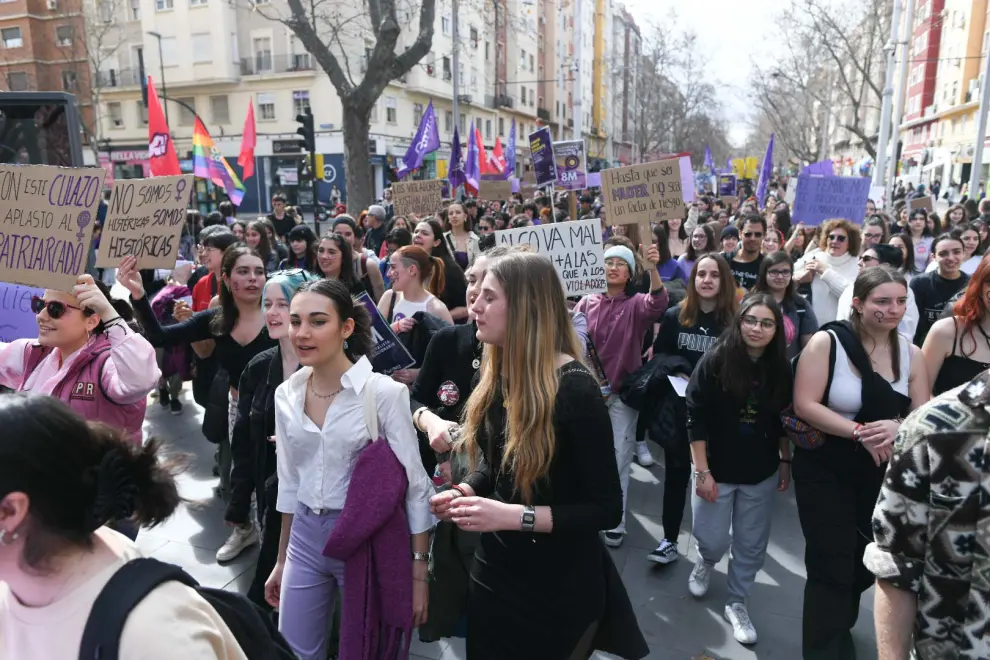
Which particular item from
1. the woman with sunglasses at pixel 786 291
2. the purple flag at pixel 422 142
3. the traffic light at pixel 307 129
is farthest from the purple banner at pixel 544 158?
the woman with sunglasses at pixel 786 291

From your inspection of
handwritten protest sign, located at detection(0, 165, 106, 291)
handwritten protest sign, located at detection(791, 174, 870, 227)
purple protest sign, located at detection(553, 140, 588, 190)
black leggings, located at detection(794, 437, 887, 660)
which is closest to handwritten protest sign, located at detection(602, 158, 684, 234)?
handwritten protest sign, located at detection(791, 174, 870, 227)

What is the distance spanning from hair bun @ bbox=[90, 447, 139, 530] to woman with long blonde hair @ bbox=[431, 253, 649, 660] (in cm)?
92

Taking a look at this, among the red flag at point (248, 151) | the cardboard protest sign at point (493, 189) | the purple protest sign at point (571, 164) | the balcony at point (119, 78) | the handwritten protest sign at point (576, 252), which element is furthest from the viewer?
the balcony at point (119, 78)

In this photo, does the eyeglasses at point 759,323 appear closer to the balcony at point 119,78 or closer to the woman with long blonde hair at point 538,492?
the woman with long blonde hair at point 538,492

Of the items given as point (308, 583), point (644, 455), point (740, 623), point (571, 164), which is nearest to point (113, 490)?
point (308, 583)

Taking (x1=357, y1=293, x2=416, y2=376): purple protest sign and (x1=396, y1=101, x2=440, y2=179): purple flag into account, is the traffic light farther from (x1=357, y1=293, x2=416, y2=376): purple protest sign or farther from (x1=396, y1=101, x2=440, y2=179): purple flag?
(x1=357, y1=293, x2=416, y2=376): purple protest sign

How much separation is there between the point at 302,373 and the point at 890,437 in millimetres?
2482

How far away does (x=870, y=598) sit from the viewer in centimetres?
383

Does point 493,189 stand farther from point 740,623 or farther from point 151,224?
point 740,623

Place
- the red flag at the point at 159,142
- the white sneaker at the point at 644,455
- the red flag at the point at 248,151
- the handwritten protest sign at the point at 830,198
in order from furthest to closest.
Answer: the red flag at the point at 248,151 → the red flag at the point at 159,142 → the handwritten protest sign at the point at 830,198 → the white sneaker at the point at 644,455

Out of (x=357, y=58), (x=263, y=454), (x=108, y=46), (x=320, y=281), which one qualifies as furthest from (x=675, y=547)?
(x=108, y=46)

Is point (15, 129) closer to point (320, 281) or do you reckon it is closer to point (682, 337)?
point (320, 281)

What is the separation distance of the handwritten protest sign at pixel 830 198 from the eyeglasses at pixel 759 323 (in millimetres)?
5890

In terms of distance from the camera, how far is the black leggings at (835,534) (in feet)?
10.1
